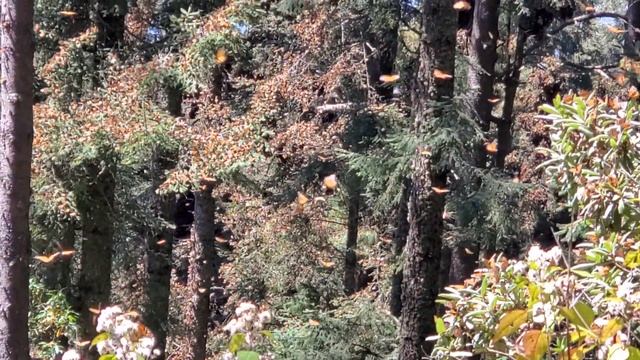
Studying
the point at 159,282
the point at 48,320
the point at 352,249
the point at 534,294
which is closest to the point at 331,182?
the point at 352,249

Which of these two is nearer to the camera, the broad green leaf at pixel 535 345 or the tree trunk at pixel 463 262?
the broad green leaf at pixel 535 345

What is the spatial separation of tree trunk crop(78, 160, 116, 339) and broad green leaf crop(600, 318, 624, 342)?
9.18 meters

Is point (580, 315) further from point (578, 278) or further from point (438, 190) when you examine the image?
point (438, 190)

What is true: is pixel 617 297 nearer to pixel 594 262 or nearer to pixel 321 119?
pixel 594 262

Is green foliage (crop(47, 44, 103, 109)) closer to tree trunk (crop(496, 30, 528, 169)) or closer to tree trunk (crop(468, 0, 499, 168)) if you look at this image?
tree trunk (crop(468, 0, 499, 168))

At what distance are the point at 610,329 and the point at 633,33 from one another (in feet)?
37.0

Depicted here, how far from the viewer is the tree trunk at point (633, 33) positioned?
12.0 m

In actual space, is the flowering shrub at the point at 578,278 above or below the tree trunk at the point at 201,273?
above

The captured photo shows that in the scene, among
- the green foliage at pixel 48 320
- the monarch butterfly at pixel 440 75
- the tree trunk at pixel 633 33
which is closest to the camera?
the monarch butterfly at pixel 440 75

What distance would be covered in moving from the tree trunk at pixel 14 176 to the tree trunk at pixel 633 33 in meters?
9.25

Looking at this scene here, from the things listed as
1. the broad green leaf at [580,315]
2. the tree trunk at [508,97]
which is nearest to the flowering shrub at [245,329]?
the broad green leaf at [580,315]

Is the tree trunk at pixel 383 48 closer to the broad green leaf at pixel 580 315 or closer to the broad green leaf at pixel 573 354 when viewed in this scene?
the broad green leaf at pixel 573 354

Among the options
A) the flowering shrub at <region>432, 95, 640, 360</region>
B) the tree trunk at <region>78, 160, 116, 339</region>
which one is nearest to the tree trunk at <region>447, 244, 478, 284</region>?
the tree trunk at <region>78, 160, 116, 339</region>

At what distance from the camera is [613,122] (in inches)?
118
